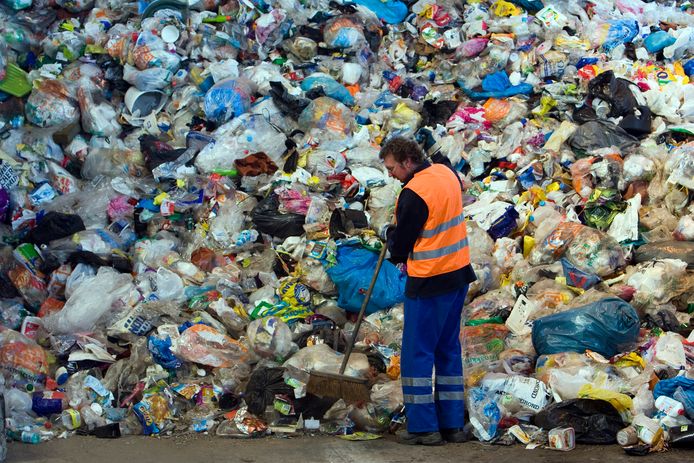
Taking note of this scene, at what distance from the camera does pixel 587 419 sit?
4.33 m

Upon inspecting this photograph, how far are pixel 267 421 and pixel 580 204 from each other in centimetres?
320

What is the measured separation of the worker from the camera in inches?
169

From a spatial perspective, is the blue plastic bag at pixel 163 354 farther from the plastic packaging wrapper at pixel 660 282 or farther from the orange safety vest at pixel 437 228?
the plastic packaging wrapper at pixel 660 282

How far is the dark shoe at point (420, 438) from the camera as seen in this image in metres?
4.41

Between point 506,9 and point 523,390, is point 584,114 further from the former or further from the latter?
point 523,390

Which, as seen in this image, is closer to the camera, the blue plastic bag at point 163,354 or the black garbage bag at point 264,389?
the black garbage bag at point 264,389

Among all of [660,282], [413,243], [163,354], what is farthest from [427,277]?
[660,282]

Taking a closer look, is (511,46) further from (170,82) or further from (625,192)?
(170,82)

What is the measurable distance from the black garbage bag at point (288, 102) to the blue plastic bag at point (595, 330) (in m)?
3.61

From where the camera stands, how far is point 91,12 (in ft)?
29.6

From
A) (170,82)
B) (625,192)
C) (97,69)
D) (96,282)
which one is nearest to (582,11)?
(625,192)

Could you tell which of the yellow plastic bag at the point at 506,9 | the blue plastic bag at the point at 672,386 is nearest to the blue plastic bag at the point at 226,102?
the yellow plastic bag at the point at 506,9

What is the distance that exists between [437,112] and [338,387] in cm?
415

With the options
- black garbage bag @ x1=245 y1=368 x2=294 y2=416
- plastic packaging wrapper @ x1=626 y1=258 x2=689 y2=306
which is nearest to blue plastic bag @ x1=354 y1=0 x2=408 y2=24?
plastic packaging wrapper @ x1=626 y1=258 x2=689 y2=306
